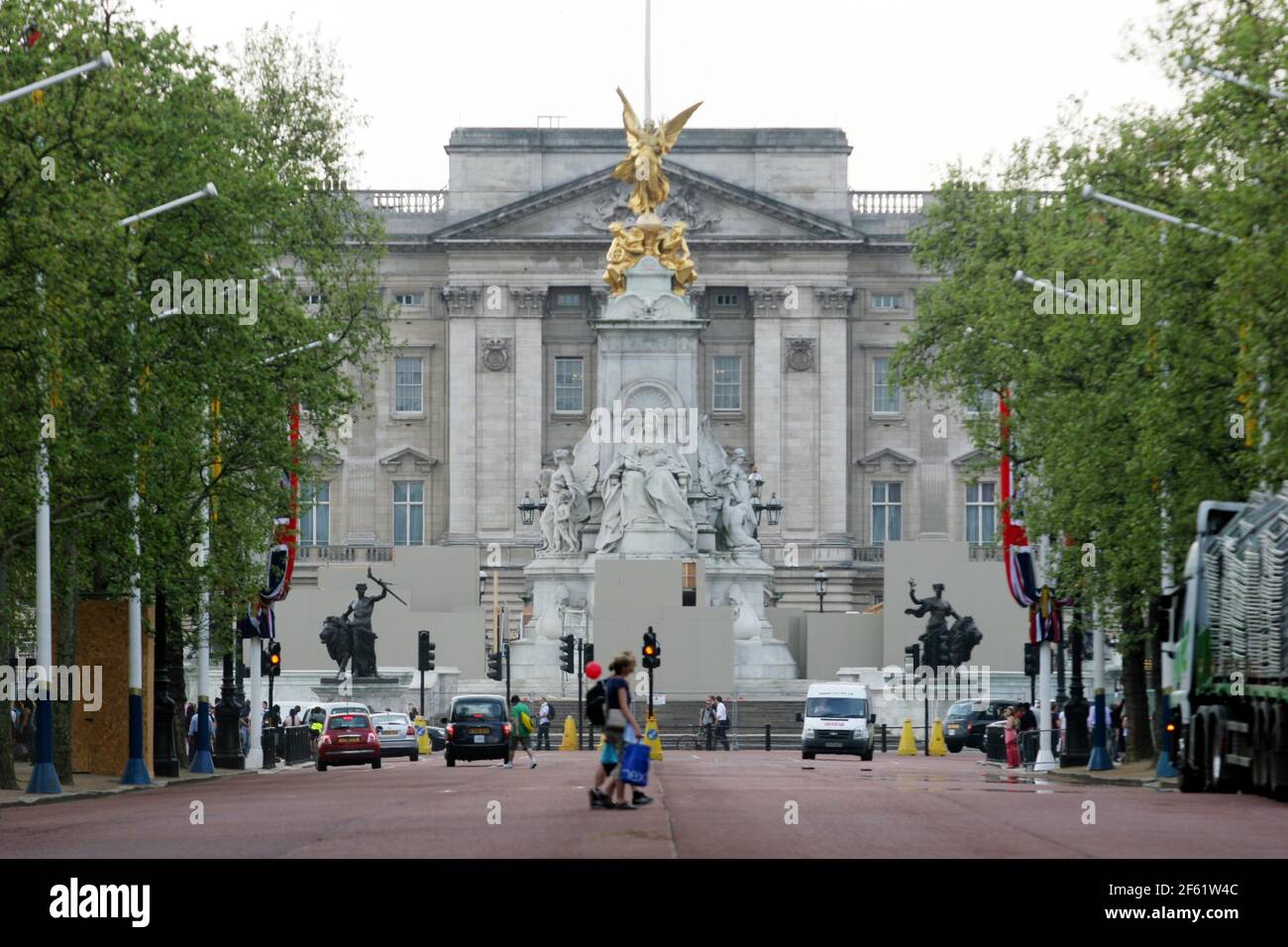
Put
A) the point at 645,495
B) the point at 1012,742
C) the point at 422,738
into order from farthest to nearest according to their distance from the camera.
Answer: the point at 645,495, the point at 422,738, the point at 1012,742

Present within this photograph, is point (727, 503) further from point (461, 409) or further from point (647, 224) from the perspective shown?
point (461, 409)

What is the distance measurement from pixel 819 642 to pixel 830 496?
1393 inches

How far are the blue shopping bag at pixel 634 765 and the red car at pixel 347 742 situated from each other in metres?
31.1

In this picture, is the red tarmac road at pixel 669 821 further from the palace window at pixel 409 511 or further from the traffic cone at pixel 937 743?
the palace window at pixel 409 511

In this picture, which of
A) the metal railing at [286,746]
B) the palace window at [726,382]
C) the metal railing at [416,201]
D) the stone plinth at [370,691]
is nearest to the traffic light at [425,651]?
the metal railing at [286,746]

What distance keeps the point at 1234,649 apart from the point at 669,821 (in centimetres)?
1159

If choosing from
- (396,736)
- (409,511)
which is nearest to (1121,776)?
(396,736)

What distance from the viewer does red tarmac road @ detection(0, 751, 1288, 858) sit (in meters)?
24.8

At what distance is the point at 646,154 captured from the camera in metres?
93.6

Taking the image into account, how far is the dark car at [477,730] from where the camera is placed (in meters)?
63.4

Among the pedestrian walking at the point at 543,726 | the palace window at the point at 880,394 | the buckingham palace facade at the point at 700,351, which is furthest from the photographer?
the palace window at the point at 880,394

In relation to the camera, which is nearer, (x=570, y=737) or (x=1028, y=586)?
(x=1028, y=586)

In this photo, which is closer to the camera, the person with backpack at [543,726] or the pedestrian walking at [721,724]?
the pedestrian walking at [721,724]
